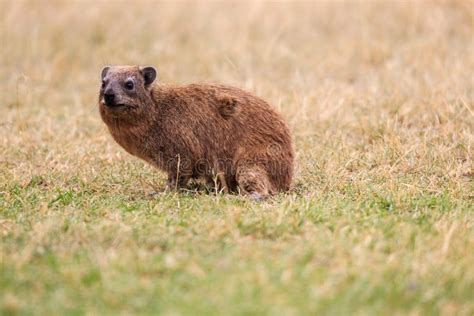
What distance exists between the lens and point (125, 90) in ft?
20.4

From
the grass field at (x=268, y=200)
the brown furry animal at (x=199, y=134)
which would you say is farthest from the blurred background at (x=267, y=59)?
the brown furry animal at (x=199, y=134)

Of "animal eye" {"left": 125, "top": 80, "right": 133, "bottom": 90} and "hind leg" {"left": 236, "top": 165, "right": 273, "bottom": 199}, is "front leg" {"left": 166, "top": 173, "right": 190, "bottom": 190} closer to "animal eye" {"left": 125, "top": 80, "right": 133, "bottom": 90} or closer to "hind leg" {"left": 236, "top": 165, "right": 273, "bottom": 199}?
"hind leg" {"left": 236, "top": 165, "right": 273, "bottom": 199}

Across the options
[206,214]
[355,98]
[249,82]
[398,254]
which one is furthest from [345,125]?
[398,254]

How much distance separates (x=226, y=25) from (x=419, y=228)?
7568 mm

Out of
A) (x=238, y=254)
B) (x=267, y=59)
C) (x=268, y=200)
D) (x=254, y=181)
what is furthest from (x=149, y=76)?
(x=267, y=59)

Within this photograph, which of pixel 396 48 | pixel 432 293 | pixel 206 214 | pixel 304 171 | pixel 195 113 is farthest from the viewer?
pixel 396 48

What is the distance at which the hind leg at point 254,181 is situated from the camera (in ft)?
20.0

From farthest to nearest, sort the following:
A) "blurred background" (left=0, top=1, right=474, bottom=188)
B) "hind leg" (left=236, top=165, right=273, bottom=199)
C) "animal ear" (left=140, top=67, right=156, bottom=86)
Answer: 1. "blurred background" (left=0, top=1, right=474, bottom=188)
2. "animal ear" (left=140, top=67, right=156, bottom=86)
3. "hind leg" (left=236, top=165, right=273, bottom=199)

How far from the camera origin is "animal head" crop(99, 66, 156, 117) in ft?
20.1

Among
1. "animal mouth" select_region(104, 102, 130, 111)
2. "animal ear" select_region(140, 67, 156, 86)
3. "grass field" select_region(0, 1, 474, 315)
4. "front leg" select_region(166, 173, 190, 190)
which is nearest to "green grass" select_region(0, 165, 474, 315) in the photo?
"grass field" select_region(0, 1, 474, 315)

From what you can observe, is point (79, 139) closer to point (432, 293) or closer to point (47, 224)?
point (47, 224)

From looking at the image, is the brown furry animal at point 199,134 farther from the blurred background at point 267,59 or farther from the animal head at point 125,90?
the blurred background at point 267,59

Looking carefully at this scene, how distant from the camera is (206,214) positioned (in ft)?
17.8

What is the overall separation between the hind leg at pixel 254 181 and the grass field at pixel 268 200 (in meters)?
0.25
